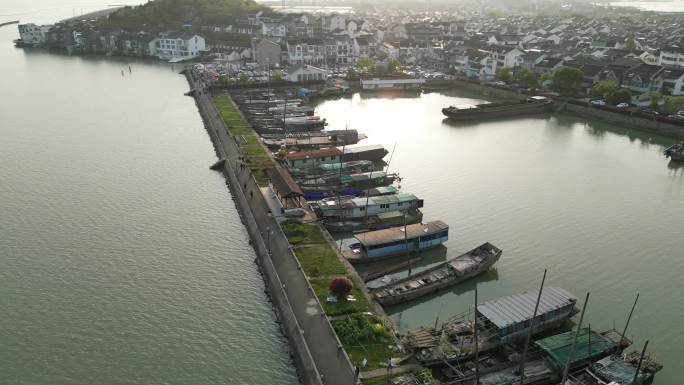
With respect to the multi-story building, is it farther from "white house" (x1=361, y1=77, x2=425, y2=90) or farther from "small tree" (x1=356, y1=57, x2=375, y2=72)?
"white house" (x1=361, y1=77, x2=425, y2=90)

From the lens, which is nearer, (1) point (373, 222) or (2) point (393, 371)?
(2) point (393, 371)

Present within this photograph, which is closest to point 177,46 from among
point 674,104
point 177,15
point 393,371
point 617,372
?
point 177,15

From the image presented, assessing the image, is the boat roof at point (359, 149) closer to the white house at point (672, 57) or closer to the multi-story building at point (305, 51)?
the multi-story building at point (305, 51)

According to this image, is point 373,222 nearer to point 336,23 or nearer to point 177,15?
point 336,23

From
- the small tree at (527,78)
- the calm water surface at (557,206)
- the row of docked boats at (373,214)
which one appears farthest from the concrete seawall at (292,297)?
the small tree at (527,78)

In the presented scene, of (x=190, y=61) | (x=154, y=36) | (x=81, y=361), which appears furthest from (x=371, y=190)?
(x=154, y=36)

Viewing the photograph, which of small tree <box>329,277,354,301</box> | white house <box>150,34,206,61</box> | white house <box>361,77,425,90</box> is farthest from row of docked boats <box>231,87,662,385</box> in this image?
white house <box>150,34,206,61</box>

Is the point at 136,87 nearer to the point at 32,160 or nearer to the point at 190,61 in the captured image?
the point at 190,61
